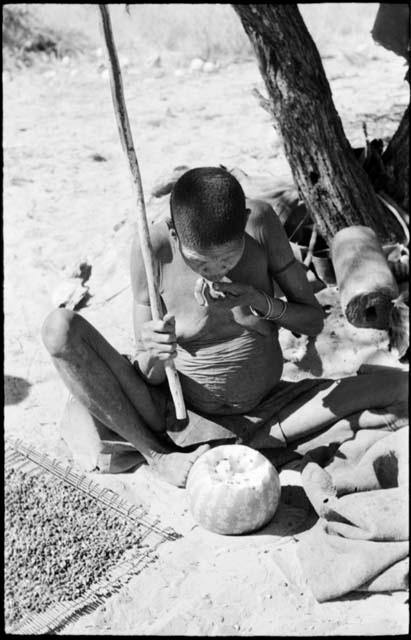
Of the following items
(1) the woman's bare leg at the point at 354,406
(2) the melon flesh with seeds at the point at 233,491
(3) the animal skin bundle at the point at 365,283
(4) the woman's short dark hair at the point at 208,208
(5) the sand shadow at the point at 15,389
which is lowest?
(5) the sand shadow at the point at 15,389

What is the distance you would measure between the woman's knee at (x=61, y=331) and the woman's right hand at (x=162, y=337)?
39cm

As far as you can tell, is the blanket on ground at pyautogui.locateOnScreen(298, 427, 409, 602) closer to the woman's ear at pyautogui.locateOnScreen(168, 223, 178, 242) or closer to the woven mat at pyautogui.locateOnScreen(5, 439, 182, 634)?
the woven mat at pyautogui.locateOnScreen(5, 439, 182, 634)

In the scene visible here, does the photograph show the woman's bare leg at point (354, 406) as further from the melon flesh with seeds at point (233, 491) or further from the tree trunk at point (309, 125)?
the tree trunk at point (309, 125)

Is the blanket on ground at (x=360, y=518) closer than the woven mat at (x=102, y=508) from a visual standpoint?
Yes

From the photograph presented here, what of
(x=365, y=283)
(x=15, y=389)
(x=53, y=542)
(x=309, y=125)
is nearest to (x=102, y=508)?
(x=53, y=542)

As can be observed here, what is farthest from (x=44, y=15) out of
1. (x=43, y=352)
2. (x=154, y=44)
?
(x=43, y=352)

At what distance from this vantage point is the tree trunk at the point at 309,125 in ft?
13.2

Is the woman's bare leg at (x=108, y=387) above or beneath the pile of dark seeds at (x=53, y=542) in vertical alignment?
above

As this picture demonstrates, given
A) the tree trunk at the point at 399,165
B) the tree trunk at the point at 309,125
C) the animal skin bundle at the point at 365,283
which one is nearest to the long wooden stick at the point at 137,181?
the animal skin bundle at the point at 365,283

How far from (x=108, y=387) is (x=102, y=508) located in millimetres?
474

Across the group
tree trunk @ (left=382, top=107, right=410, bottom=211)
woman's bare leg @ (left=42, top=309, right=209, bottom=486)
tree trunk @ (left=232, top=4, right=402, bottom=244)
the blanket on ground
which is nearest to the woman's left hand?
woman's bare leg @ (left=42, top=309, right=209, bottom=486)

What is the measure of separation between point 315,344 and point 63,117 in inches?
181

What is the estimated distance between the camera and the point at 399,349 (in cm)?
410

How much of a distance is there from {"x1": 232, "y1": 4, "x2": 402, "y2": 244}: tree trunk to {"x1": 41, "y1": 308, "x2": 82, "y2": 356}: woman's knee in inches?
67.9
